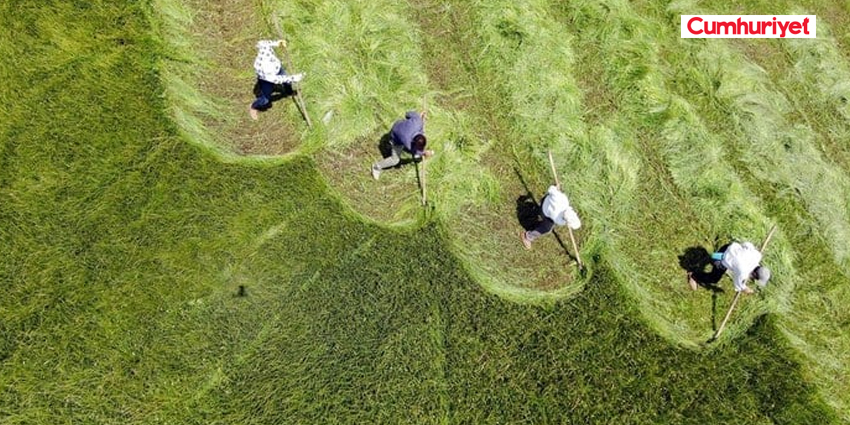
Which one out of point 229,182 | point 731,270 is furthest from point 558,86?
point 229,182

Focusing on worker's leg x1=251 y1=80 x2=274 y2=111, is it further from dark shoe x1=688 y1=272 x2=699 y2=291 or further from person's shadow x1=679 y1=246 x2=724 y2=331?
dark shoe x1=688 y1=272 x2=699 y2=291


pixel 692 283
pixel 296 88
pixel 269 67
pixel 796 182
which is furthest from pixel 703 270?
pixel 269 67

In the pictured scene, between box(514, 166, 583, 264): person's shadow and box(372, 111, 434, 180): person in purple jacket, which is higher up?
box(372, 111, 434, 180): person in purple jacket

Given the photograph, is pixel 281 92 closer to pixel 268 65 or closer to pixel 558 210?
pixel 268 65

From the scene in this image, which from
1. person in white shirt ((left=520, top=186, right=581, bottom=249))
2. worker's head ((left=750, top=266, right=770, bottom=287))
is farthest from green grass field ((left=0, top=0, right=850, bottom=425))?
person in white shirt ((left=520, top=186, right=581, bottom=249))

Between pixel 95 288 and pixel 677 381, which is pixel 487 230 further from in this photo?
pixel 95 288
